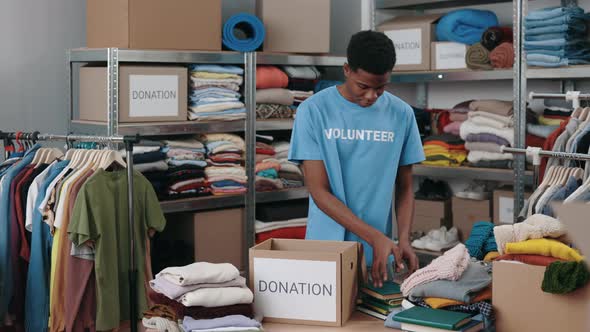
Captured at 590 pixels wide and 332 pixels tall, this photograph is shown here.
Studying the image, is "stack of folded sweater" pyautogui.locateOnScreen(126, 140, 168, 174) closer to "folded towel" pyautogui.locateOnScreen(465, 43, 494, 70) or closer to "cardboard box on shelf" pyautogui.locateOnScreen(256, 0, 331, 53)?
"cardboard box on shelf" pyautogui.locateOnScreen(256, 0, 331, 53)

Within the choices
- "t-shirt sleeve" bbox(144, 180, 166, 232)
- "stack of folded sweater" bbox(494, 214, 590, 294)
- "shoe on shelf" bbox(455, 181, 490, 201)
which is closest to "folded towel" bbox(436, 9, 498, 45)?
"shoe on shelf" bbox(455, 181, 490, 201)

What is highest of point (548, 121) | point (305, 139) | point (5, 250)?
point (548, 121)

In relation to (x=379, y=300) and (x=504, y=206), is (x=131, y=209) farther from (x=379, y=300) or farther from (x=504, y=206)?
(x=504, y=206)

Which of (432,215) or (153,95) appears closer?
(153,95)

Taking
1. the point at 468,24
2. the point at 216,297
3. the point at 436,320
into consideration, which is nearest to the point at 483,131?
the point at 468,24

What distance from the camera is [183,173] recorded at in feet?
13.7

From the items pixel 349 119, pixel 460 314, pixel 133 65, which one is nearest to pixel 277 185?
pixel 133 65

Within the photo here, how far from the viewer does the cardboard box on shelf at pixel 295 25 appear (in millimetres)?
4543

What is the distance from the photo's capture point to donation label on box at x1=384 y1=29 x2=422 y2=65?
477 cm

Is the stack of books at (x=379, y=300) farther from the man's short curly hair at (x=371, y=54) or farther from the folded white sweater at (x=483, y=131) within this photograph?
the folded white sweater at (x=483, y=131)

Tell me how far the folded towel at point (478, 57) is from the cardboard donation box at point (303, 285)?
2.55 metres

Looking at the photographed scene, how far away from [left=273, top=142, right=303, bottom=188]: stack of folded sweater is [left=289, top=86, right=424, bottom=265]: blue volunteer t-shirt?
1952 millimetres

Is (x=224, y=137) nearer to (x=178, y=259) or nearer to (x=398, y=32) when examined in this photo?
(x=178, y=259)

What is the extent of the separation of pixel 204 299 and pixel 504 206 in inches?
109
